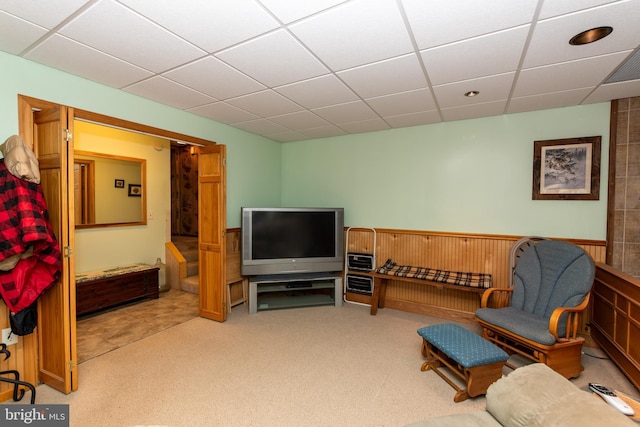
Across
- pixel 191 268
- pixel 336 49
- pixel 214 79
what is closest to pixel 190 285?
pixel 191 268

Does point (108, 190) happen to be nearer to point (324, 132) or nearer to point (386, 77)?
point (324, 132)

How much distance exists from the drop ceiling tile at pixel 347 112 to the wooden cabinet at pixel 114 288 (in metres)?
3.39

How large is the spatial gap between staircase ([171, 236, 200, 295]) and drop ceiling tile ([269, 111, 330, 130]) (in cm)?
291

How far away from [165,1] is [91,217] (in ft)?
12.5

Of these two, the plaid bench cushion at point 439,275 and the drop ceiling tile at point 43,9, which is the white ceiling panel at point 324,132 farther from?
the drop ceiling tile at point 43,9

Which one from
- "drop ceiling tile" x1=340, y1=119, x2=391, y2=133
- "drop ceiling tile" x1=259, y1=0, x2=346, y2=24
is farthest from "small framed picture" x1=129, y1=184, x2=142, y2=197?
"drop ceiling tile" x1=259, y1=0, x2=346, y2=24

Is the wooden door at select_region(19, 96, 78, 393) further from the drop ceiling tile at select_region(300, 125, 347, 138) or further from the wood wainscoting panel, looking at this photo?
the wood wainscoting panel

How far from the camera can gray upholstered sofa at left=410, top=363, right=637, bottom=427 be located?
43.9 inches

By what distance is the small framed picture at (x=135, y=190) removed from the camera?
15.4 feet

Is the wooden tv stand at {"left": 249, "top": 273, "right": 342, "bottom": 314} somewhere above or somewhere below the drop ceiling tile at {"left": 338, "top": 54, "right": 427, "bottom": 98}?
below

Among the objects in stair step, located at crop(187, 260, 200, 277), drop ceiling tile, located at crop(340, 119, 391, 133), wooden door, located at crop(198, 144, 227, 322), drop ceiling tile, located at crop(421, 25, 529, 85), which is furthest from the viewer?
stair step, located at crop(187, 260, 200, 277)

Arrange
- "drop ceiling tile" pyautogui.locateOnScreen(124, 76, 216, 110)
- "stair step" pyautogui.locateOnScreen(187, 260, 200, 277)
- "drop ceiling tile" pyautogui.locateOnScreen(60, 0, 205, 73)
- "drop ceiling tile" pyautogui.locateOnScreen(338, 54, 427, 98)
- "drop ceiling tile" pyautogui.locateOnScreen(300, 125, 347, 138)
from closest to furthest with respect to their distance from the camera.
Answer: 1. "drop ceiling tile" pyautogui.locateOnScreen(60, 0, 205, 73)
2. "drop ceiling tile" pyautogui.locateOnScreen(338, 54, 427, 98)
3. "drop ceiling tile" pyautogui.locateOnScreen(124, 76, 216, 110)
4. "drop ceiling tile" pyautogui.locateOnScreen(300, 125, 347, 138)
5. "stair step" pyautogui.locateOnScreen(187, 260, 200, 277)

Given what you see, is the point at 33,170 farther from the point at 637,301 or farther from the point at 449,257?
the point at 637,301

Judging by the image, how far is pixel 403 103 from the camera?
10.2ft
